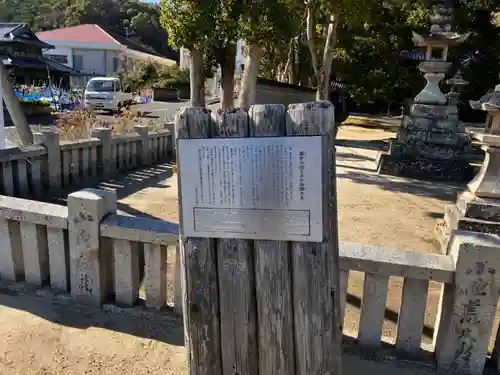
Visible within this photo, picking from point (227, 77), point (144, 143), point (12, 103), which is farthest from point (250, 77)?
point (12, 103)

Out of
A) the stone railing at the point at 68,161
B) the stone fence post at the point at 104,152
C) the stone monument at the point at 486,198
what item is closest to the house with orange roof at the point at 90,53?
the stone railing at the point at 68,161

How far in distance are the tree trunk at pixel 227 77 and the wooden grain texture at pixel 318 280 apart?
20.3ft

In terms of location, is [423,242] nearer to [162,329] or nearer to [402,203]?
[402,203]

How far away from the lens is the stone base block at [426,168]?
27.1 feet

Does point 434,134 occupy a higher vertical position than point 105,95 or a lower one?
lower

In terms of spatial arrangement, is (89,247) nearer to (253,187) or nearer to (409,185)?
(253,187)

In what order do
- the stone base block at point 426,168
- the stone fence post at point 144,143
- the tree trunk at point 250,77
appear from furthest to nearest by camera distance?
the stone base block at point 426,168
the stone fence post at point 144,143
the tree trunk at point 250,77

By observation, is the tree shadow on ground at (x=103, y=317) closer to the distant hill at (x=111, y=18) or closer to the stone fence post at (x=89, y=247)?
the stone fence post at (x=89, y=247)

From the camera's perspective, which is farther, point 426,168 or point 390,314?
point 426,168

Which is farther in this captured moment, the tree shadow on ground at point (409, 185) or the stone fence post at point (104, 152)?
the tree shadow on ground at point (409, 185)

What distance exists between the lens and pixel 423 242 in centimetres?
486

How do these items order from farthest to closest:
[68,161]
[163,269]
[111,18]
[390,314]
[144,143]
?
[111,18] < [144,143] < [68,161] < [390,314] < [163,269]

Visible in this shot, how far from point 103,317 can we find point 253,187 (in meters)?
1.69

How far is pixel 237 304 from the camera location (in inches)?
68.5
